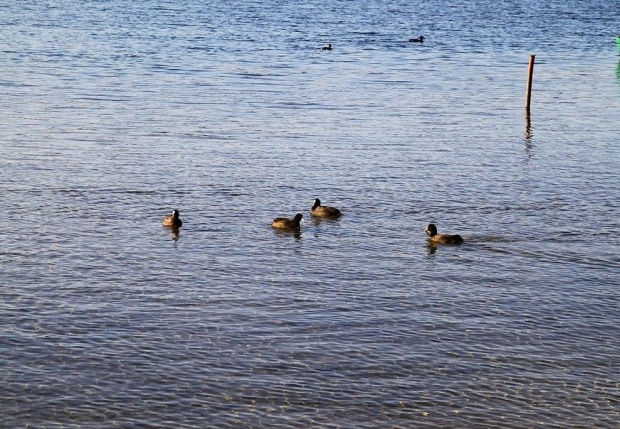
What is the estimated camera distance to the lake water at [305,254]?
49.6ft

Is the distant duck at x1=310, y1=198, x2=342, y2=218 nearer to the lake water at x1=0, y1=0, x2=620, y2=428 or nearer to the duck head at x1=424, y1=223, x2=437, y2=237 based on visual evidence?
the lake water at x1=0, y1=0, x2=620, y2=428

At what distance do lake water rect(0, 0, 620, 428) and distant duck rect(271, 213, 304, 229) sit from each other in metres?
0.34

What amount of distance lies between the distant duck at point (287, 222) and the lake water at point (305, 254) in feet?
1.10

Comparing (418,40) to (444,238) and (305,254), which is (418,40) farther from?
(305,254)

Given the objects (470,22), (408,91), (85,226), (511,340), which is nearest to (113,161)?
(85,226)

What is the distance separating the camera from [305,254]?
22.1 m

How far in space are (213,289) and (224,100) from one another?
77.1 feet

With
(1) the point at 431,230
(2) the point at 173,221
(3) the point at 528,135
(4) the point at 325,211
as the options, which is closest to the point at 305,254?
(4) the point at 325,211

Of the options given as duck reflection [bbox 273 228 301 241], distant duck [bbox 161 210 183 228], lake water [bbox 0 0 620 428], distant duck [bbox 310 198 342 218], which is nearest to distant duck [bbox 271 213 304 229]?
duck reflection [bbox 273 228 301 241]

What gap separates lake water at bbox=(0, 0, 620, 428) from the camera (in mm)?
15125

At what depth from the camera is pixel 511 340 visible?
17.3 m

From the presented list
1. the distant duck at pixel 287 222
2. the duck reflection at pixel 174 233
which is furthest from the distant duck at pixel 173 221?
the distant duck at pixel 287 222

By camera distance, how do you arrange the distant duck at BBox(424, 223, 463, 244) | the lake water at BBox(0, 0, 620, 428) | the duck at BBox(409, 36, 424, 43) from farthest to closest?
the duck at BBox(409, 36, 424, 43) → the distant duck at BBox(424, 223, 463, 244) → the lake water at BBox(0, 0, 620, 428)

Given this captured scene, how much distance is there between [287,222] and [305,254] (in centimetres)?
147
